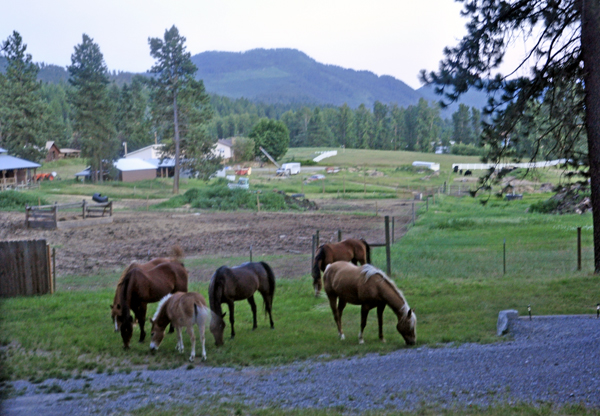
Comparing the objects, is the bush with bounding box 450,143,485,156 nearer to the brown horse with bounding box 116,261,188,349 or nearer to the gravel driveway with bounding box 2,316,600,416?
the brown horse with bounding box 116,261,188,349

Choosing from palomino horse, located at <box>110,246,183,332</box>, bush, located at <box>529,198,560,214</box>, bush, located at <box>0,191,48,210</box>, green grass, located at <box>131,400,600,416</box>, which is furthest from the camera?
bush, located at <box>0,191,48,210</box>

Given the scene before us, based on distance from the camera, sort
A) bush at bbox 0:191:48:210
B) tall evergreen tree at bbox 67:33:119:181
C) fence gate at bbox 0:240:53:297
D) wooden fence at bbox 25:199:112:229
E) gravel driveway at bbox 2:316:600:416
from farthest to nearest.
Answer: tall evergreen tree at bbox 67:33:119:181 → bush at bbox 0:191:48:210 → wooden fence at bbox 25:199:112:229 → fence gate at bbox 0:240:53:297 → gravel driveway at bbox 2:316:600:416

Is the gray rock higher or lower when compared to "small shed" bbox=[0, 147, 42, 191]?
lower

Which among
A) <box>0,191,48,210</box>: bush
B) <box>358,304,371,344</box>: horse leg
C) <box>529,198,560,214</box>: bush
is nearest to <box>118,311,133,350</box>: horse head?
A: <box>358,304,371,344</box>: horse leg

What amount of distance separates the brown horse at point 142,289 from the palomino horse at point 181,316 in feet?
1.58

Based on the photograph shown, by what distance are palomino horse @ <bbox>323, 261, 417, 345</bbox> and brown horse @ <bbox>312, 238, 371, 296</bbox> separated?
2.65 metres

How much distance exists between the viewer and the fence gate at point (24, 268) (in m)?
12.0

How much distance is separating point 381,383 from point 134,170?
5969 cm

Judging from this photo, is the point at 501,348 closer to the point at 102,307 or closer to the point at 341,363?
the point at 341,363

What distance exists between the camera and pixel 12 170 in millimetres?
49812

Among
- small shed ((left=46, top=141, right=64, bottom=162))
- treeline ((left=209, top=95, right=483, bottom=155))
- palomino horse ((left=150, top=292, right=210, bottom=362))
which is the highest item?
treeline ((left=209, top=95, right=483, bottom=155))

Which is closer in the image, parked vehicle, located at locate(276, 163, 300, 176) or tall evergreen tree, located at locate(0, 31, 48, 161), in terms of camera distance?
tall evergreen tree, located at locate(0, 31, 48, 161)

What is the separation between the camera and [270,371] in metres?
7.01

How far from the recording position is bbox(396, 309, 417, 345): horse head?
782 centimetres
